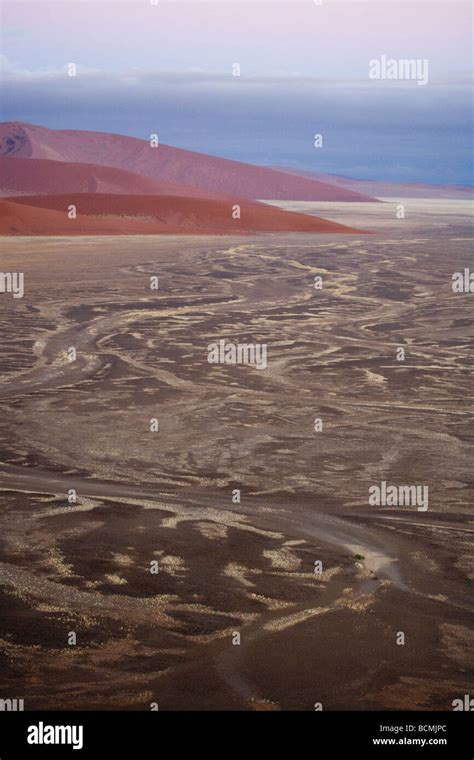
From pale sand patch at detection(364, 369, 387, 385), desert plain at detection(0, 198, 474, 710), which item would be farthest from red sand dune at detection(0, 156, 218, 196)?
pale sand patch at detection(364, 369, 387, 385)

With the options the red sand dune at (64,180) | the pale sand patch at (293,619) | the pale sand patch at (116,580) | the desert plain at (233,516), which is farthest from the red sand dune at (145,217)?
the pale sand patch at (293,619)

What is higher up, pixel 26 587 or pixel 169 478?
pixel 169 478

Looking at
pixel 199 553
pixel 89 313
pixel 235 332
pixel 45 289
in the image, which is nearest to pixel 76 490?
pixel 199 553

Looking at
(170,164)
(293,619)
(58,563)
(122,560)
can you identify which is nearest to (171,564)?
(122,560)

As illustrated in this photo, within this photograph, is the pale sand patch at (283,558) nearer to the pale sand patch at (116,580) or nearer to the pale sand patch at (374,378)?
the pale sand patch at (116,580)

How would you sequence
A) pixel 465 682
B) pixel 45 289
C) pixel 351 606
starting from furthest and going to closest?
pixel 45 289 → pixel 351 606 → pixel 465 682
